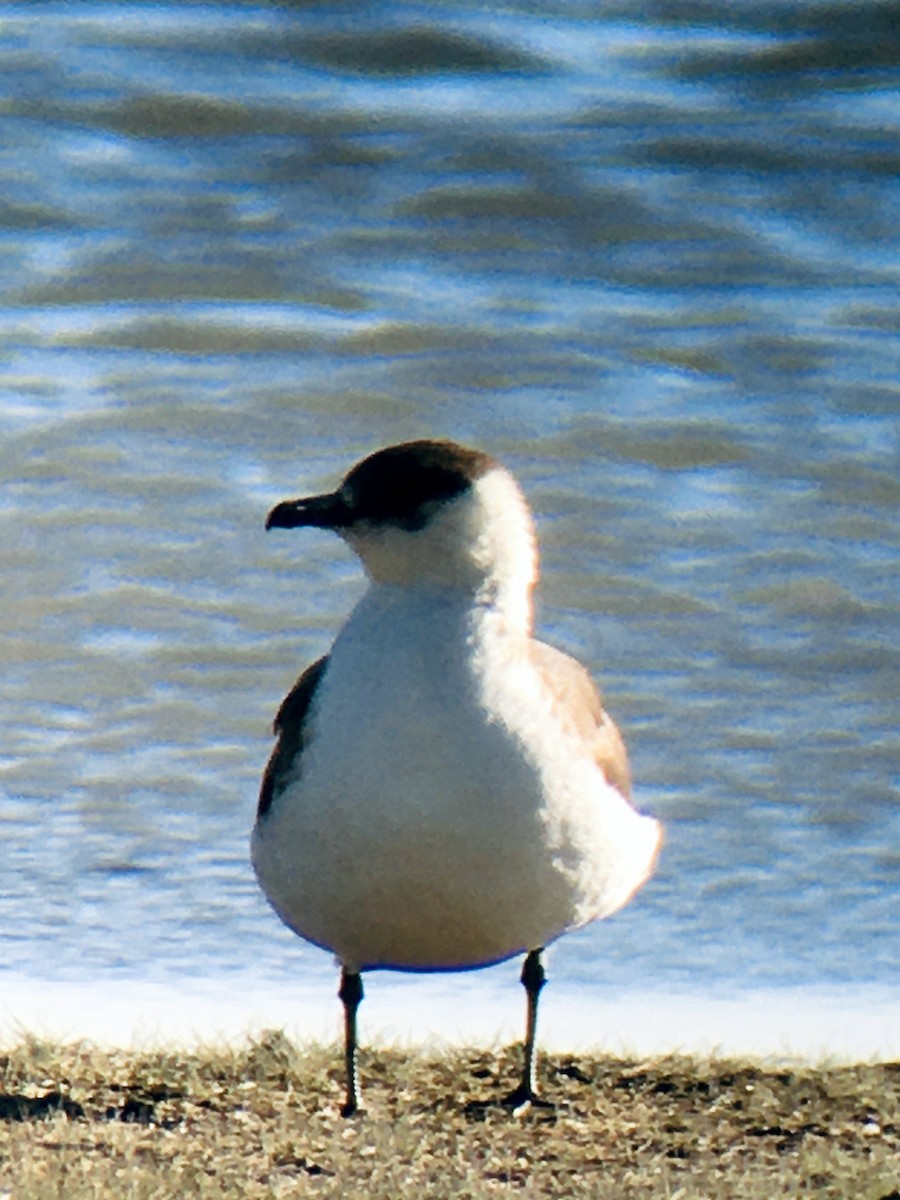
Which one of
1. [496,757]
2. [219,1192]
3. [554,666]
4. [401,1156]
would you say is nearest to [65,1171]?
[219,1192]

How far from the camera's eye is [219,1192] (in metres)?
5.78

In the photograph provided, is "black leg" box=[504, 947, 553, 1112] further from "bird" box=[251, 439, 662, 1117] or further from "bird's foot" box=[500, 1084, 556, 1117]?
"bird" box=[251, 439, 662, 1117]

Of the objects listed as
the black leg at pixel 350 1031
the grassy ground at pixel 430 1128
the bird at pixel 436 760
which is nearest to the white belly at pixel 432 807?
the bird at pixel 436 760

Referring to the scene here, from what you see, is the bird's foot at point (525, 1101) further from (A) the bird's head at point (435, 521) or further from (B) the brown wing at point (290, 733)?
(A) the bird's head at point (435, 521)

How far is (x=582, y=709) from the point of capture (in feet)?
22.0

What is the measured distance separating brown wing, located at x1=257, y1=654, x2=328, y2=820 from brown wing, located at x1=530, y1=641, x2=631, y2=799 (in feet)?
1.81

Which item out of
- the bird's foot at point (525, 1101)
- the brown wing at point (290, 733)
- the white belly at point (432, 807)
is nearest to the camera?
the white belly at point (432, 807)

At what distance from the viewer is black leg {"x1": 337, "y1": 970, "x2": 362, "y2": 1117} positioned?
675cm

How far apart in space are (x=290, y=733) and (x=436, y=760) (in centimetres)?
55

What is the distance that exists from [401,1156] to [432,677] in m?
1.12

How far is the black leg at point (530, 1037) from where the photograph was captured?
6.92 meters

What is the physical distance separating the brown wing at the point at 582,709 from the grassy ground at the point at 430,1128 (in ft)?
2.74

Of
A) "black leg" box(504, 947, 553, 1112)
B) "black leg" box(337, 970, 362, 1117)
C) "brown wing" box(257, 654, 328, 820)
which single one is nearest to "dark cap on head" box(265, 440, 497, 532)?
"brown wing" box(257, 654, 328, 820)

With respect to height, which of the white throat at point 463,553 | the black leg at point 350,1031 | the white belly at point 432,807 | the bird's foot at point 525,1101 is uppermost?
the white throat at point 463,553
